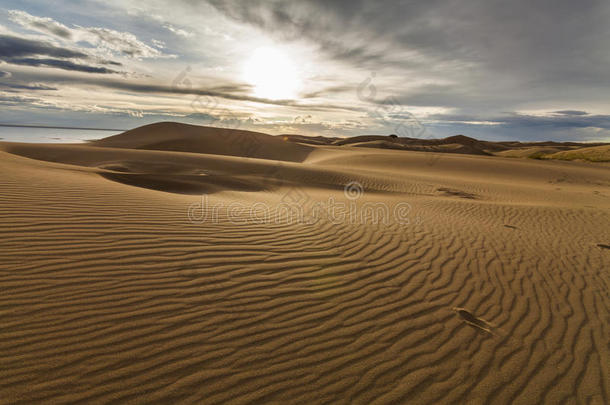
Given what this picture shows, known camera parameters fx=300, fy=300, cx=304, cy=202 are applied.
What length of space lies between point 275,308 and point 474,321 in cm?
236

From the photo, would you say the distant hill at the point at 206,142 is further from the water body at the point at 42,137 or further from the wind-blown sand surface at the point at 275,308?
the wind-blown sand surface at the point at 275,308

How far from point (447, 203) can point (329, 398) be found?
9.72 meters

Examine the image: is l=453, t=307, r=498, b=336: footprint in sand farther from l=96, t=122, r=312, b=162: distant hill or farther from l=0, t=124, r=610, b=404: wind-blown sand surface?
l=96, t=122, r=312, b=162: distant hill

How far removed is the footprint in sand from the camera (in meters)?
3.41

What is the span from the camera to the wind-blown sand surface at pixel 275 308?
7.79 ft

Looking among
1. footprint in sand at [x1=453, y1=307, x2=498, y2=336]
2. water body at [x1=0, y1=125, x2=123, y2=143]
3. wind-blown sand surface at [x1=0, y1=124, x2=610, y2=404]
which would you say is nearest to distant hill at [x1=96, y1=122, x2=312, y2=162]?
water body at [x1=0, y1=125, x2=123, y2=143]

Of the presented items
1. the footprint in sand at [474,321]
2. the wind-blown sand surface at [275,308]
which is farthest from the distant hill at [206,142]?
the footprint in sand at [474,321]

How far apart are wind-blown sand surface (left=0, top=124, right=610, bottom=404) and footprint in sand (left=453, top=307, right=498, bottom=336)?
0.02m

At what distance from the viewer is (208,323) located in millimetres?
2896

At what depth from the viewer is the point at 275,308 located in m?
3.29

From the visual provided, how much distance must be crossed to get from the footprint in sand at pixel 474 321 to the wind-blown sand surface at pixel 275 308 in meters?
0.02

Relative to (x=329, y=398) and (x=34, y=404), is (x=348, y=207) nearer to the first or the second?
(x=329, y=398)

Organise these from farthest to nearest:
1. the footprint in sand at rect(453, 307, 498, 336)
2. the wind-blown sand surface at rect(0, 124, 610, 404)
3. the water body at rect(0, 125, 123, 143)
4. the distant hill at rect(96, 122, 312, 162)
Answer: the water body at rect(0, 125, 123, 143)
the distant hill at rect(96, 122, 312, 162)
the footprint in sand at rect(453, 307, 498, 336)
the wind-blown sand surface at rect(0, 124, 610, 404)

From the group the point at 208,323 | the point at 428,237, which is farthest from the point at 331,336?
the point at 428,237
